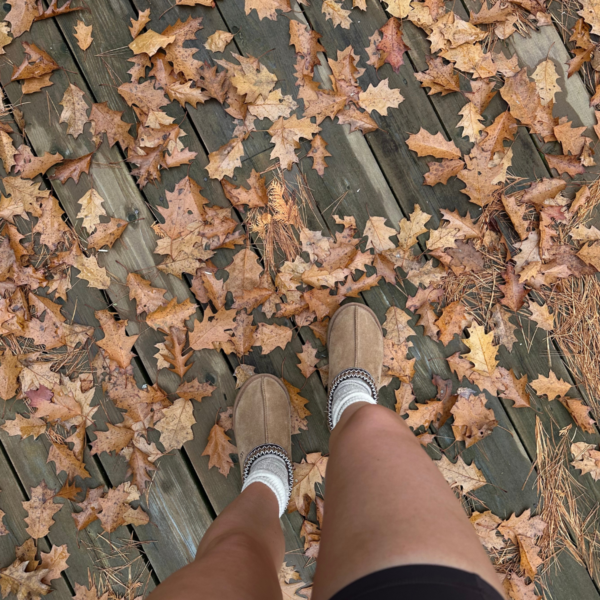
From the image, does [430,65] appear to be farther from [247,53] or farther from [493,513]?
[493,513]

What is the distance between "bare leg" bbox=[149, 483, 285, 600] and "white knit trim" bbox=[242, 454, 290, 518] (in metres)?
0.09

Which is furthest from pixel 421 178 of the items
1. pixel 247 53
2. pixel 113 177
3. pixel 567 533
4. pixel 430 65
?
pixel 567 533

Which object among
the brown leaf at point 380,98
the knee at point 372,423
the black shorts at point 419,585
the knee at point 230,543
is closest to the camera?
the black shorts at point 419,585

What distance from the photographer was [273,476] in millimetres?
1763

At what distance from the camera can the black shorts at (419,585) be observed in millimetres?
895

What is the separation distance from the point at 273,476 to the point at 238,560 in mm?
585

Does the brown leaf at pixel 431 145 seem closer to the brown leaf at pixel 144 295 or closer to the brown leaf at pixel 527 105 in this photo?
the brown leaf at pixel 527 105

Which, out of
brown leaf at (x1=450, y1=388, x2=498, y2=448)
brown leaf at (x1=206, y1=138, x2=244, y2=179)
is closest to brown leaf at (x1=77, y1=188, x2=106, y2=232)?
brown leaf at (x1=206, y1=138, x2=244, y2=179)

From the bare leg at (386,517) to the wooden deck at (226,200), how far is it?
778 mm

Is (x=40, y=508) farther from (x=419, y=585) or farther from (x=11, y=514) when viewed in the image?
(x=419, y=585)

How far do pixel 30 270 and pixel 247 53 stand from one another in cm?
154

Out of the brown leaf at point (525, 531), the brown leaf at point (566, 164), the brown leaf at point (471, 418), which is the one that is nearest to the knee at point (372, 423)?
the brown leaf at point (471, 418)

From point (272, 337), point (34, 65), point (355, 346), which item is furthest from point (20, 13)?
point (355, 346)

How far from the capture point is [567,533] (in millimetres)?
1951
